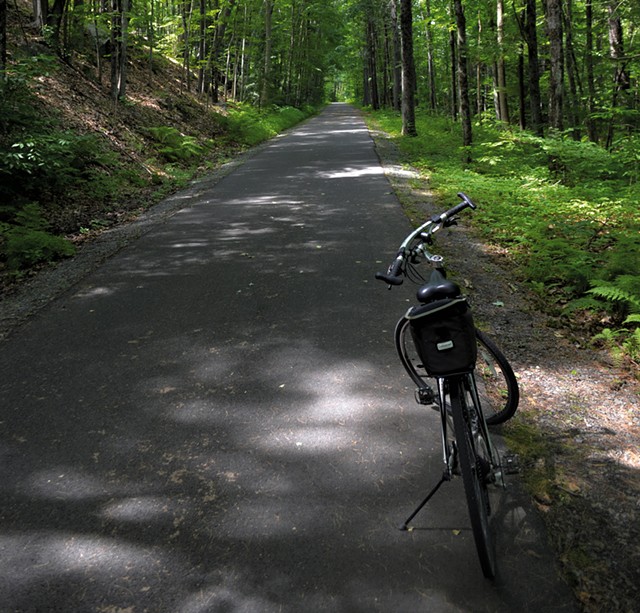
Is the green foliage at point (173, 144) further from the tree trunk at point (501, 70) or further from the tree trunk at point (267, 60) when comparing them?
the tree trunk at point (267, 60)

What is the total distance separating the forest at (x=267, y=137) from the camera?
6871mm

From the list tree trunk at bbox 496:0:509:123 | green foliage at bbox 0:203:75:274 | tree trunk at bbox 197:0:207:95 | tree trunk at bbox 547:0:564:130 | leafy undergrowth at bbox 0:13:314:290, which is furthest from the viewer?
tree trunk at bbox 197:0:207:95

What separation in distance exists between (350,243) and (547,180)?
600 cm

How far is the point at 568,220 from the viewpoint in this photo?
8.32m

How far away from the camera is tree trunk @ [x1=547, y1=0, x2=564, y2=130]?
37.1ft

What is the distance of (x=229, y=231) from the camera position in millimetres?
8633

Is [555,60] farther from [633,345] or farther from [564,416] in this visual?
[564,416]

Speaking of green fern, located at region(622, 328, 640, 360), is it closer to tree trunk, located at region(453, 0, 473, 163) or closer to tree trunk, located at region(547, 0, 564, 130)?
tree trunk, located at region(547, 0, 564, 130)

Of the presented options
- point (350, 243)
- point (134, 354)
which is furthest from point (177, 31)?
point (134, 354)

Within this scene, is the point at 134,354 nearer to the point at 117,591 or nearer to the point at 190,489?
the point at 190,489

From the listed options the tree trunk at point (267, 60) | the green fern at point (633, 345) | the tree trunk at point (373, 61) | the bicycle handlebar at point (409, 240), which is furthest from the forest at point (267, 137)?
the tree trunk at point (373, 61)

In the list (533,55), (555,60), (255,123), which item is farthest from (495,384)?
(255,123)

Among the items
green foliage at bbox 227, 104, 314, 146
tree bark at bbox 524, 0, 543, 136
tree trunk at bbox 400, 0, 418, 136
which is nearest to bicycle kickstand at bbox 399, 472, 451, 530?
tree bark at bbox 524, 0, 543, 136

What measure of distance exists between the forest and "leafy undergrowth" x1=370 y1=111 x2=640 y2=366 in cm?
3
